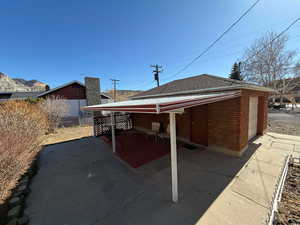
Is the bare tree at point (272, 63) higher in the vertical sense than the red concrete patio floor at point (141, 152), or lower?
higher

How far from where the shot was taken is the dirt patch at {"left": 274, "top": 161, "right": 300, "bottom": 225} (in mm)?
2264

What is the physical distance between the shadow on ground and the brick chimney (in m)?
11.0

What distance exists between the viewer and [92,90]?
49.6 ft

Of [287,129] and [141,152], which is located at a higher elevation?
[287,129]

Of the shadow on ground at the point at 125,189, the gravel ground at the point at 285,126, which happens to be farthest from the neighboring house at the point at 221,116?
the gravel ground at the point at 285,126

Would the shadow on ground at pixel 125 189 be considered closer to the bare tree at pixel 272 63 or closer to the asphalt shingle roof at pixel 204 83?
Result: the asphalt shingle roof at pixel 204 83

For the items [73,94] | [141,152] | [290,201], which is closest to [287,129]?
[290,201]

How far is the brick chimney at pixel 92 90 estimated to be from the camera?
1488 cm

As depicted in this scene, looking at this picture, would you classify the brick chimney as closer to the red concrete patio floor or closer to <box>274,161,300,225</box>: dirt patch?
the red concrete patio floor

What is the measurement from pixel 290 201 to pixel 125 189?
3925 mm

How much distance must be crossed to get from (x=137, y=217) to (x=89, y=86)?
51.0ft

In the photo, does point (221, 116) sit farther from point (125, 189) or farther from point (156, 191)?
point (125, 189)

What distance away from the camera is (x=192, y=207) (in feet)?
8.38

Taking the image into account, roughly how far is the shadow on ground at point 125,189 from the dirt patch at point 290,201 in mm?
1032
